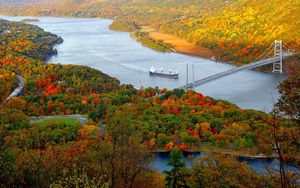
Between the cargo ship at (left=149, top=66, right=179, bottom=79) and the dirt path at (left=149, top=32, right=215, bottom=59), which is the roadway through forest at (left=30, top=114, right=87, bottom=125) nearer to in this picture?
the cargo ship at (left=149, top=66, right=179, bottom=79)

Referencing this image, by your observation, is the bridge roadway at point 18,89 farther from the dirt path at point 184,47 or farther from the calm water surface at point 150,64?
the dirt path at point 184,47

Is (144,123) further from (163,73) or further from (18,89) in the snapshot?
(163,73)

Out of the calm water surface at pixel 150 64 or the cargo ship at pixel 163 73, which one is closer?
the calm water surface at pixel 150 64

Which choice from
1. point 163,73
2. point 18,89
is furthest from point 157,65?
point 18,89

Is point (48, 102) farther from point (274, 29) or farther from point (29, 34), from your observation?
point (29, 34)

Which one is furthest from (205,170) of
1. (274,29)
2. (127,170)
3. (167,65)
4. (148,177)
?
(274,29)

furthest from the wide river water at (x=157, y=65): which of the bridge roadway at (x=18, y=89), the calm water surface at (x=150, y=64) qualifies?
the bridge roadway at (x=18, y=89)

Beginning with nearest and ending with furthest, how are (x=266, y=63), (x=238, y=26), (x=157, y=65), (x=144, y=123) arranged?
1. (x=144, y=123)
2. (x=266, y=63)
3. (x=157, y=65)
4. (x=238, y=26)
